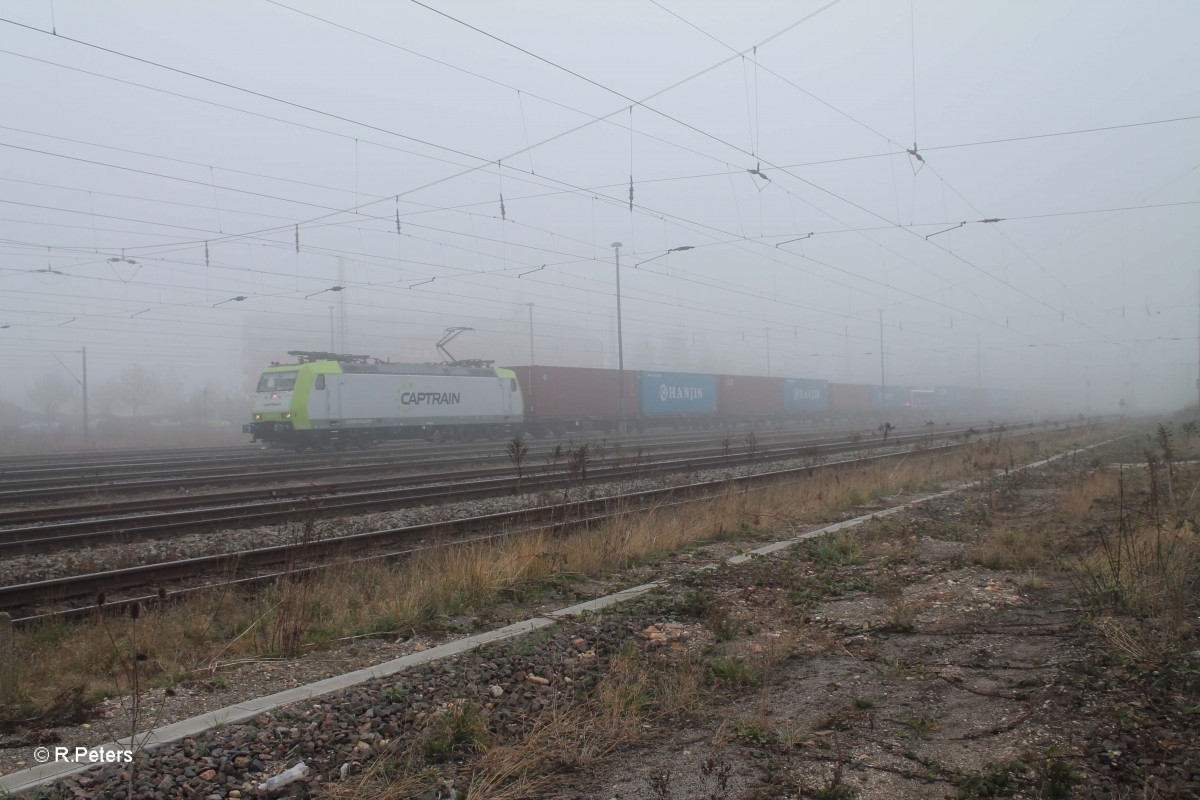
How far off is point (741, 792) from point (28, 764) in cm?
335

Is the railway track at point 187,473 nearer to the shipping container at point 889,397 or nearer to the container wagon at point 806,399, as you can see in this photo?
the container wagon at point 806,399

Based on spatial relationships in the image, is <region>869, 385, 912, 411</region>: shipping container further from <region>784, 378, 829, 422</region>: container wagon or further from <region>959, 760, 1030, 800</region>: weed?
<region>959, 760, 1030, 800</region>: weed

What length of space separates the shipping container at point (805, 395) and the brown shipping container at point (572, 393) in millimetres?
16011

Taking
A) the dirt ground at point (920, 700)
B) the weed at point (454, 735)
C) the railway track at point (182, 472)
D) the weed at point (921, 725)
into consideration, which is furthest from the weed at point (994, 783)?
the railway track at point (182, 472)

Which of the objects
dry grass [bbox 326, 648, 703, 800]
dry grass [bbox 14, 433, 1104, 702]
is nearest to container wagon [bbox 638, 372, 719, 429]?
dry grass [bbox 14, 433, 1104, 702]

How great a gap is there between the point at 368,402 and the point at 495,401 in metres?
6.73

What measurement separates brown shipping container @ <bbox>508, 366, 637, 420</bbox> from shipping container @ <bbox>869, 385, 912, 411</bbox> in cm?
2912

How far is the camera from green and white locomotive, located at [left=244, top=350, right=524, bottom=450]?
2659cm

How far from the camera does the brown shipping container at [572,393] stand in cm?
3669

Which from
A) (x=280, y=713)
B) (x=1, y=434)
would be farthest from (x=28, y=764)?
(x=1, y=434)

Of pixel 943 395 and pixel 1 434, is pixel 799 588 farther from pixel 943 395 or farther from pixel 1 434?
pixel 943 395

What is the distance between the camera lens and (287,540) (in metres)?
10.4

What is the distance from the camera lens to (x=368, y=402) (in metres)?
28.3

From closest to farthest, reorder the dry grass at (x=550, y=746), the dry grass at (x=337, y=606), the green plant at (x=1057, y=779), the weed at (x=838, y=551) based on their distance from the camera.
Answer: the green plant at (x=1057, y=779)
the dry grass at (x=550, y=746)
the dry grass at (x=337, y=606)
the weed at (x=838, y=551)
